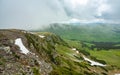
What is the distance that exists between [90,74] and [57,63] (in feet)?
114

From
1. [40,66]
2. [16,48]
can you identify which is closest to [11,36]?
[16,48]

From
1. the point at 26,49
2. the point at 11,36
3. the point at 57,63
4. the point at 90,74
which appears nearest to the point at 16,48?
the point at 26,49

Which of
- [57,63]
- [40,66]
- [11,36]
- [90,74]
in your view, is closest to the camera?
[40,66]

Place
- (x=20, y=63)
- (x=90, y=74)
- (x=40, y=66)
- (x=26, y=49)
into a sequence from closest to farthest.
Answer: (x=20, y=63) → (x=40, y=66) → (x=26, y=49) → (x=90, y=74)

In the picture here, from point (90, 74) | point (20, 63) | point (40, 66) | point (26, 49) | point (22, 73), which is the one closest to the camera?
point (22, 73)

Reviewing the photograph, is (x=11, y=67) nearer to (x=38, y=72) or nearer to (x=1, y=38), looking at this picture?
(x=38, y=72)

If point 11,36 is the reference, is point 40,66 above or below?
below

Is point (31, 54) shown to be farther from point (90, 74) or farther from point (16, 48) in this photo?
point (90, 74)

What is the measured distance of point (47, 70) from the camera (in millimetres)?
120750

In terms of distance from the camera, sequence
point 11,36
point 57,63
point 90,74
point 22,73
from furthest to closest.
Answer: point 90,74 < point 57,63 < point 11,36 < point 22,73

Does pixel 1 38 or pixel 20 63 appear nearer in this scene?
pixel 20 63

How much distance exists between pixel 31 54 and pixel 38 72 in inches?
612

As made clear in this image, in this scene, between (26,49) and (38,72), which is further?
(26,49)

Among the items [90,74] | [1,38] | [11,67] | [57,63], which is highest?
[1,38]
